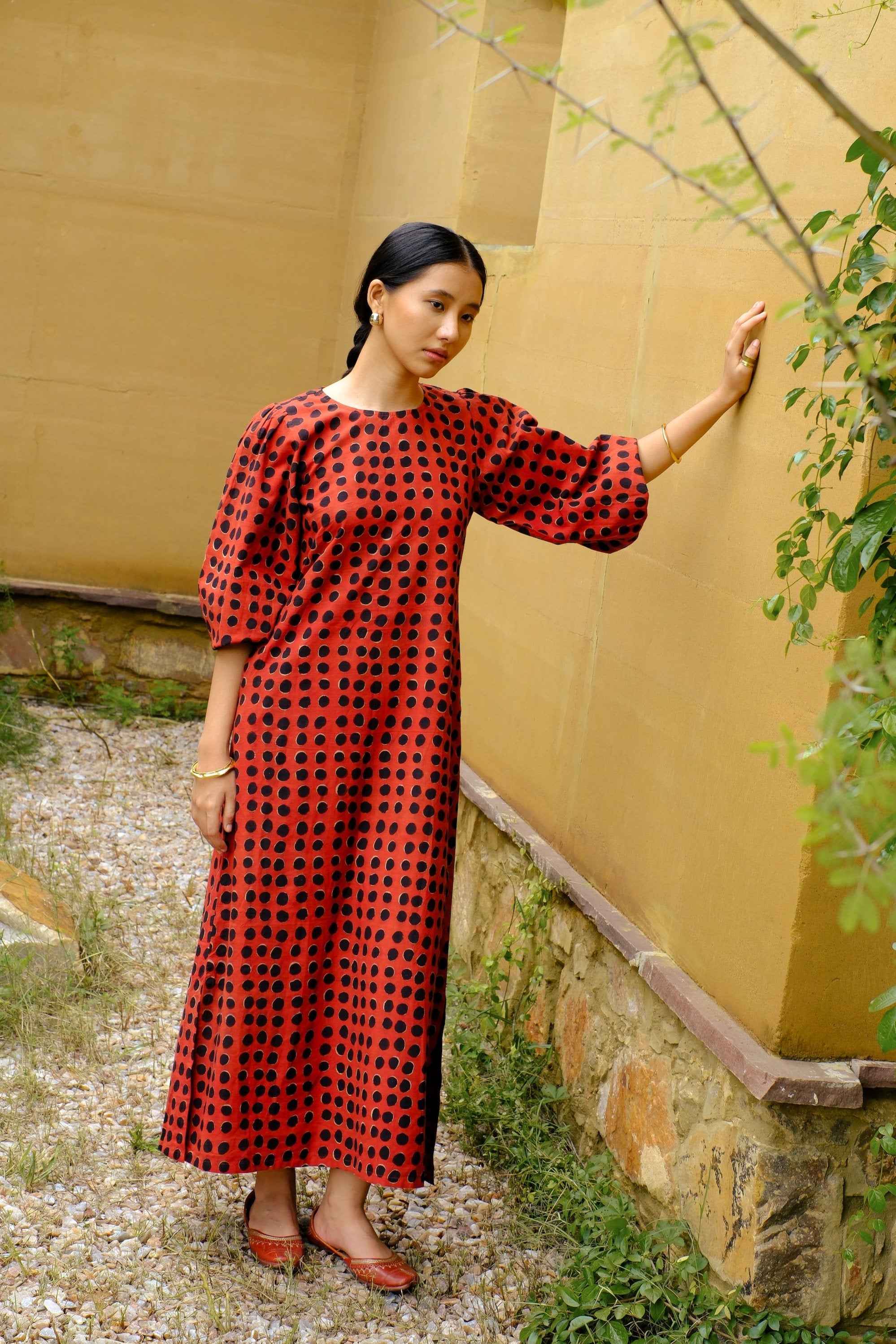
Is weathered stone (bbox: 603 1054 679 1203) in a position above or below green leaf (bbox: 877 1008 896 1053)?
below

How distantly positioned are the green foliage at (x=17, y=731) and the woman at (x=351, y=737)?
2960mm

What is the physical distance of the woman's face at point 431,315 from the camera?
91.8 inches

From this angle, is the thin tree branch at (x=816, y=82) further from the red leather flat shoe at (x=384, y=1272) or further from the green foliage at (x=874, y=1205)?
the red leather flat shoe at (x=384, y=1272)

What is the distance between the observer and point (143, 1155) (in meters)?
2.93

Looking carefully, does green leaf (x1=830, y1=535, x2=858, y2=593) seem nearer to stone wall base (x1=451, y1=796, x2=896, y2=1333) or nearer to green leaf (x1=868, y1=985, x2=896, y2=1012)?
green leaf (x1=868, y1=985, x2=896, y2=1012)

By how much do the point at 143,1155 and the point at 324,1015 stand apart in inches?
26.4

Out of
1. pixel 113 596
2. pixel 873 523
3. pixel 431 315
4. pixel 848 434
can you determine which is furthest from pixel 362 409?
pixel 113 596

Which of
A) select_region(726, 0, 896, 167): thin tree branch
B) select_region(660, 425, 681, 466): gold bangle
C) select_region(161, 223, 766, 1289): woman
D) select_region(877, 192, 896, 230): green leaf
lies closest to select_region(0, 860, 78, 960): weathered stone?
select_region(161, 223, 766, 1289): woman

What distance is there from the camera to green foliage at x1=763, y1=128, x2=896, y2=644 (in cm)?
178

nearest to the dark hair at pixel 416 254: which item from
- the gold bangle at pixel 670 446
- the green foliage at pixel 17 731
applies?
the gold bangle at pixel 670 446

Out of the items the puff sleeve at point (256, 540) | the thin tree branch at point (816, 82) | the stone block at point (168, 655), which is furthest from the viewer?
the stone block at point (168, 655)

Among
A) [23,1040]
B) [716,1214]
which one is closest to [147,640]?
[23,1040]

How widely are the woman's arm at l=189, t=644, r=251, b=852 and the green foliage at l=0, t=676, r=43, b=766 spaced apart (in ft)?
9.86

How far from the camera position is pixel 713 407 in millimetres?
2402
